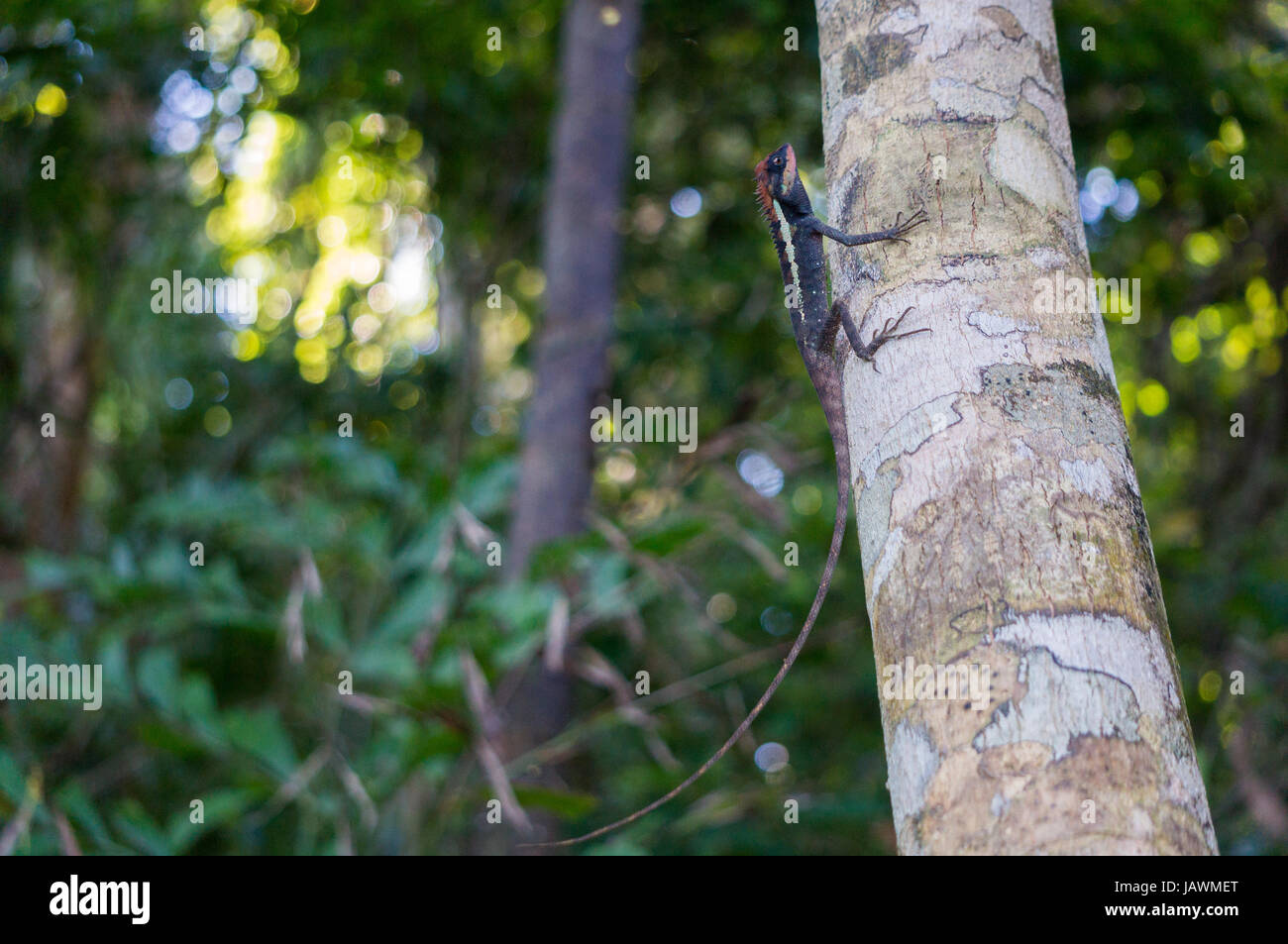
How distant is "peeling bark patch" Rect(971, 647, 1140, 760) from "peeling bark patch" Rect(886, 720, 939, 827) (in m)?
0.06

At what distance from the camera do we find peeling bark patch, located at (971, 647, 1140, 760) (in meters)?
1.02

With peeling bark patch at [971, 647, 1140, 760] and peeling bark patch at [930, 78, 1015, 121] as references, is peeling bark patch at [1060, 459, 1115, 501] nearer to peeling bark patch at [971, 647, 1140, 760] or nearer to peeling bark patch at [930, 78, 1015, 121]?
peeling bark patch at [971, 647, 1140, 760]

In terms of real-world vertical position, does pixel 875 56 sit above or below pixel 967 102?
above

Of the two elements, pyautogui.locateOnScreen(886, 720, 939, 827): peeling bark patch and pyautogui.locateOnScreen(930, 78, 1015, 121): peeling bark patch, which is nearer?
pyautogui.locateOnScreen(886, 720, 939, 827): peeling bark patch

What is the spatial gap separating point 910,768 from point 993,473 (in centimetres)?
36

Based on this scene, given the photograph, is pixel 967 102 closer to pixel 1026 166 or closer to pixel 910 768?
pixel 1026 166

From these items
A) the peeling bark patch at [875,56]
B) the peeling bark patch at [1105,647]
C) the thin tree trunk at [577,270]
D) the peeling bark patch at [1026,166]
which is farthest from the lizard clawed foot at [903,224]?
the thin tree trunk at [577,270]

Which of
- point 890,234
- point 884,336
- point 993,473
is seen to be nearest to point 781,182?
point 890,234

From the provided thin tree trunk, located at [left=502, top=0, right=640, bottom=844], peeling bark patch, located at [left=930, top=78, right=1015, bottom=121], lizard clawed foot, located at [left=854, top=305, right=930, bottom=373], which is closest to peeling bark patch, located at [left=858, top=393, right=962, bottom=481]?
lizard clawed foot, located at [left=854, top=305, right=930, bottom=373]

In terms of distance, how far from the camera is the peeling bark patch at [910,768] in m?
1.09

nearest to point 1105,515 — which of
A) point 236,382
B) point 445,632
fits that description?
point 445,632

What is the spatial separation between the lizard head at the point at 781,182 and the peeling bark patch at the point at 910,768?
134 cm

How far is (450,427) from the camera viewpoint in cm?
497

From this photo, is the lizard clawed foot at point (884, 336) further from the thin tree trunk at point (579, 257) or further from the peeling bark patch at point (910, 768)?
the thin tree trunk at point (579, 257)
